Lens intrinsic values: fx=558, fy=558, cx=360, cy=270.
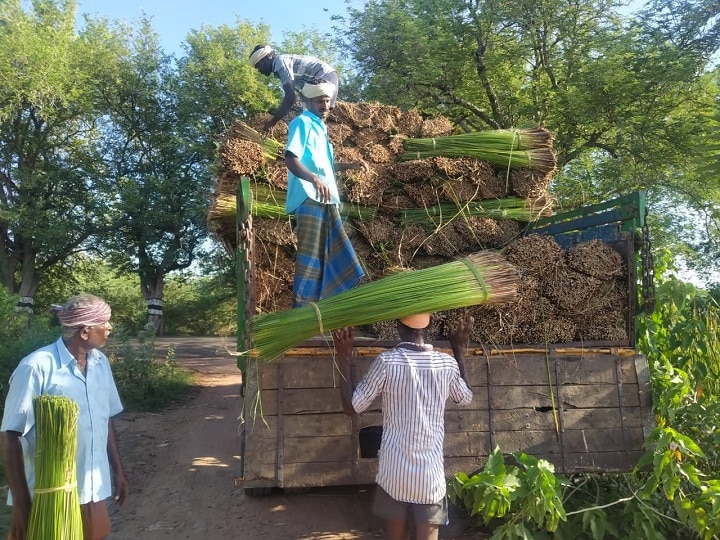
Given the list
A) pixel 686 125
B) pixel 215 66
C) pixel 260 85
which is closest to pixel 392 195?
pixel 686 125

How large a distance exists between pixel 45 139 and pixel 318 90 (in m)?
16.2

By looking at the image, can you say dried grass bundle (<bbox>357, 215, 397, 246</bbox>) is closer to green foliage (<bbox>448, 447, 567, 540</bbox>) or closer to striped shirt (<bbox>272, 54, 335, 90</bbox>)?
striped shirt (<bbox>272, 54, 335, 90</bbox>)

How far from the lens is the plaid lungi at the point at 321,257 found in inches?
128

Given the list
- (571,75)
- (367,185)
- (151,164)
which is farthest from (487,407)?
(151,164)

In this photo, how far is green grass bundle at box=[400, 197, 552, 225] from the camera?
13.3 feet

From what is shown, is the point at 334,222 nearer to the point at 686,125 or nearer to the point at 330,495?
the point at 330,495

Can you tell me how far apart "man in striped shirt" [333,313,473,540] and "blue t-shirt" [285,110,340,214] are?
120cm

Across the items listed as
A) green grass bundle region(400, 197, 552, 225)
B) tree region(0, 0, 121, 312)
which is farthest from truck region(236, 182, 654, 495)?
tree region(0, 0, 121, 312)

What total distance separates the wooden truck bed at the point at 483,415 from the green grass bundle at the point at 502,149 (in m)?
1.59

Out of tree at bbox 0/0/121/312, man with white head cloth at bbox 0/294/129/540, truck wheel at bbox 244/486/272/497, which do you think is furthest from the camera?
tree at bbox 0/0/121/312

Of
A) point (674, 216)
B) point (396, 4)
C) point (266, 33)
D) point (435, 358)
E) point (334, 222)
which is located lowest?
point (435, 358)

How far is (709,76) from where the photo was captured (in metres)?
8.91

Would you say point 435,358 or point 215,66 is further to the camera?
point 215,66

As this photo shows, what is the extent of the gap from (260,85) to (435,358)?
14296mm
